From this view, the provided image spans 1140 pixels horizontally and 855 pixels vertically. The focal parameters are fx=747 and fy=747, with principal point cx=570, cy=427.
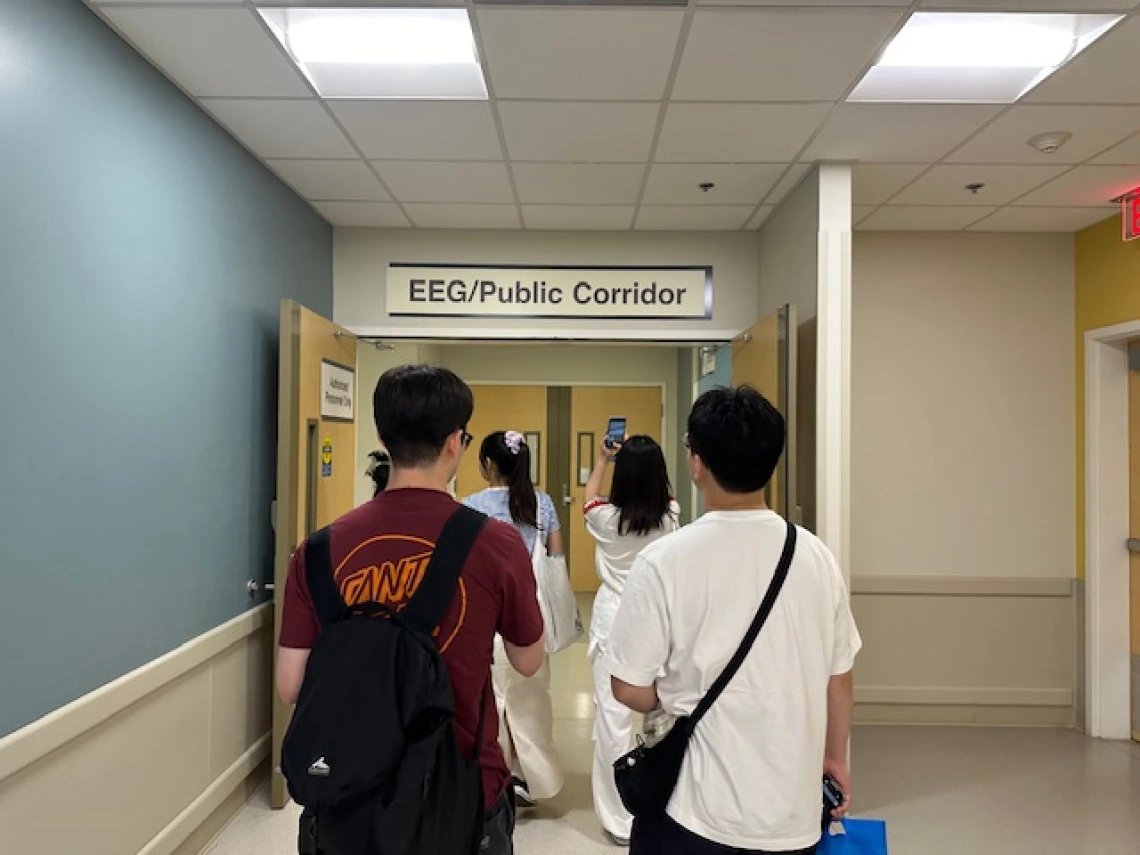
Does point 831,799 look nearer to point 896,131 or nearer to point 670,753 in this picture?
point 670,753

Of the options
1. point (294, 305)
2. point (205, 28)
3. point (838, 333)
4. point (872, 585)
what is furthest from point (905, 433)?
point (205, 28)

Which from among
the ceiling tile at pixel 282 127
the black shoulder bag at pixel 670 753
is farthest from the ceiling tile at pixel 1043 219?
the black shoulder bag at pixel 670 753

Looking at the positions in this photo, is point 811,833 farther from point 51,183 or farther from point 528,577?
point 51,183

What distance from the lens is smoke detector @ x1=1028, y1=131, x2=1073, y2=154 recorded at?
2821 mm

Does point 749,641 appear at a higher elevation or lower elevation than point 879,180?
lower

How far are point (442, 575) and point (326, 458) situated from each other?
2.54 metres

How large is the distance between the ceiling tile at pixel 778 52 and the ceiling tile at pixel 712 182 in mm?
630

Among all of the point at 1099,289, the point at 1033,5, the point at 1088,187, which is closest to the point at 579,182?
the point at 1033,5

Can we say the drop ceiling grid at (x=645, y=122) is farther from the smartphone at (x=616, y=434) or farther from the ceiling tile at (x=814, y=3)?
the smartphone at (x=616, y=434)

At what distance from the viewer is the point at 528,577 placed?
131 cm

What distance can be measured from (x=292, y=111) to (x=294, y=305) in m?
0.78

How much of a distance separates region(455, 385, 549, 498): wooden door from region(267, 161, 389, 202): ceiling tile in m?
4.24

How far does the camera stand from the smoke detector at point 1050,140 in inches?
111

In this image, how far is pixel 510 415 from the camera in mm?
7809
